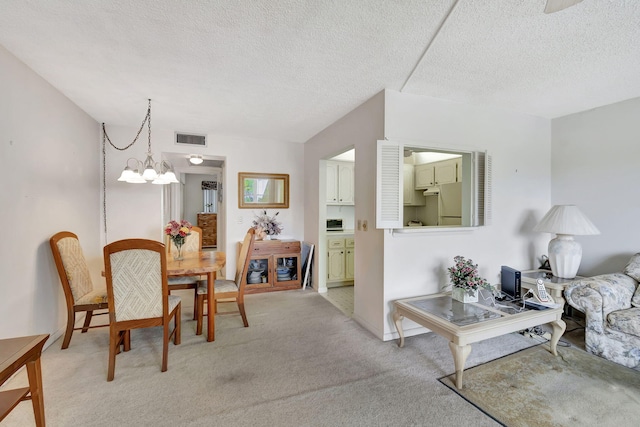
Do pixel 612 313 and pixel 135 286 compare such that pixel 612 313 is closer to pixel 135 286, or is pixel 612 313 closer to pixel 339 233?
pixel 339 233

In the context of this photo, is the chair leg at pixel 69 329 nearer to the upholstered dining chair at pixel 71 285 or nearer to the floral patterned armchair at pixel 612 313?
the upholstered dining chair at pixel 71 285

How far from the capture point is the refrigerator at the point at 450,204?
4.11 m

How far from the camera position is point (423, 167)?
500 centimetres

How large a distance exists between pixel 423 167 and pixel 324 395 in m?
4.10

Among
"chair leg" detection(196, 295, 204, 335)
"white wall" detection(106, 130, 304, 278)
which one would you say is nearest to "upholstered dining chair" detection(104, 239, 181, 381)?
"chair leg" detection(196, 295, 204, 335)

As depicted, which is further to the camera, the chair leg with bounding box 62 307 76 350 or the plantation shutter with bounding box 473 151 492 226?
the plantation shutter with bounding box 473 151 492 226

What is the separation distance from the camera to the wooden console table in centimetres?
126

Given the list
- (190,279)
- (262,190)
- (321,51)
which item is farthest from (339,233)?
(321,51)

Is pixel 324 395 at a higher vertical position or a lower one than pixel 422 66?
lower

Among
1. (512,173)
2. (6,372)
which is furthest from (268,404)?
(512,173)

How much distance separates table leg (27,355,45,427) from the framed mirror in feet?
10.9

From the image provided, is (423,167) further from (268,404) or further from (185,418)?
(185,418)

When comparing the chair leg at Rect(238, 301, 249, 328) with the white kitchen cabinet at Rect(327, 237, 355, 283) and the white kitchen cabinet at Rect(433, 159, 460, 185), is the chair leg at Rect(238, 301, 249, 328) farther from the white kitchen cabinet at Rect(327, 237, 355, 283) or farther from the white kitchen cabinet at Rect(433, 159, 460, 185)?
the white kitchen cabinet at Rect(433, 159, 460, 185)

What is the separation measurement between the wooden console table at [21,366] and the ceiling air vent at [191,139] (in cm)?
335
